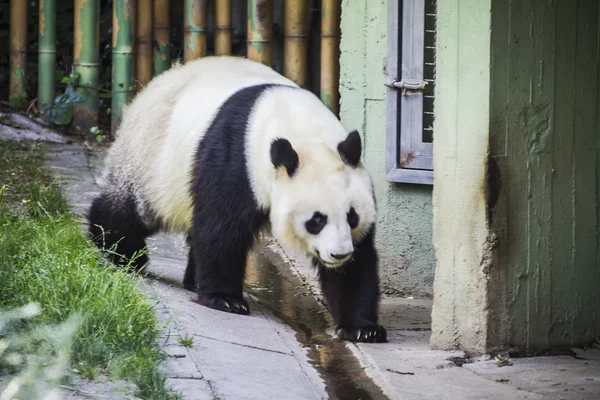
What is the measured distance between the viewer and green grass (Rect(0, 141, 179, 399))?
3666 millimetres

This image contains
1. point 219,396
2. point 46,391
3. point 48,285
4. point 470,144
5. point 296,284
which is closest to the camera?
point 46,391

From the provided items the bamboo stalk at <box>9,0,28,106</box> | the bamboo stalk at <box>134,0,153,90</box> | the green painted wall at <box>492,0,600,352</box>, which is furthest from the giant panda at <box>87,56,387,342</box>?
the bamboo stalk at <box>9,0,28,106</box>

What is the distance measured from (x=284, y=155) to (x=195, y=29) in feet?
13.3

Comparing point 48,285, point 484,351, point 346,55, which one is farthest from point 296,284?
point 48,285

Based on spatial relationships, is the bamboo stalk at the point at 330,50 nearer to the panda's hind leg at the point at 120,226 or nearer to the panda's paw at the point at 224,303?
the panda's hind leg at the point at 120,226

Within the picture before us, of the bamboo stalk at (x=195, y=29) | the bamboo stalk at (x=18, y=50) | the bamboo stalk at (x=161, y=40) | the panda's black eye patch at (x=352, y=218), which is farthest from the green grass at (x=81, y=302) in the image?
the bamboo stalk at (x=18, y=50)

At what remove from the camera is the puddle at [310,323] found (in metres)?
4.37

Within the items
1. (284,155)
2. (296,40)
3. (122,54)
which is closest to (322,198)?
(284,155)

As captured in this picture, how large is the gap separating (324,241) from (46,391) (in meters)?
1.73

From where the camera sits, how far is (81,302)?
401 centimetres

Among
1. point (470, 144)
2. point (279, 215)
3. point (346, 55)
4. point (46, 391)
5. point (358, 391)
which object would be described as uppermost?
point (346, 55)

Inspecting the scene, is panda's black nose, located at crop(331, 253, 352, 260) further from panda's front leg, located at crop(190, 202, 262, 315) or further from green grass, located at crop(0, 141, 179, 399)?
green grass, located at crop(0, 141, 179, 399)

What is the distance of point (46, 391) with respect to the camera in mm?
3334

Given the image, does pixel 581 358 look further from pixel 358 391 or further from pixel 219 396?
pixel 219 396
